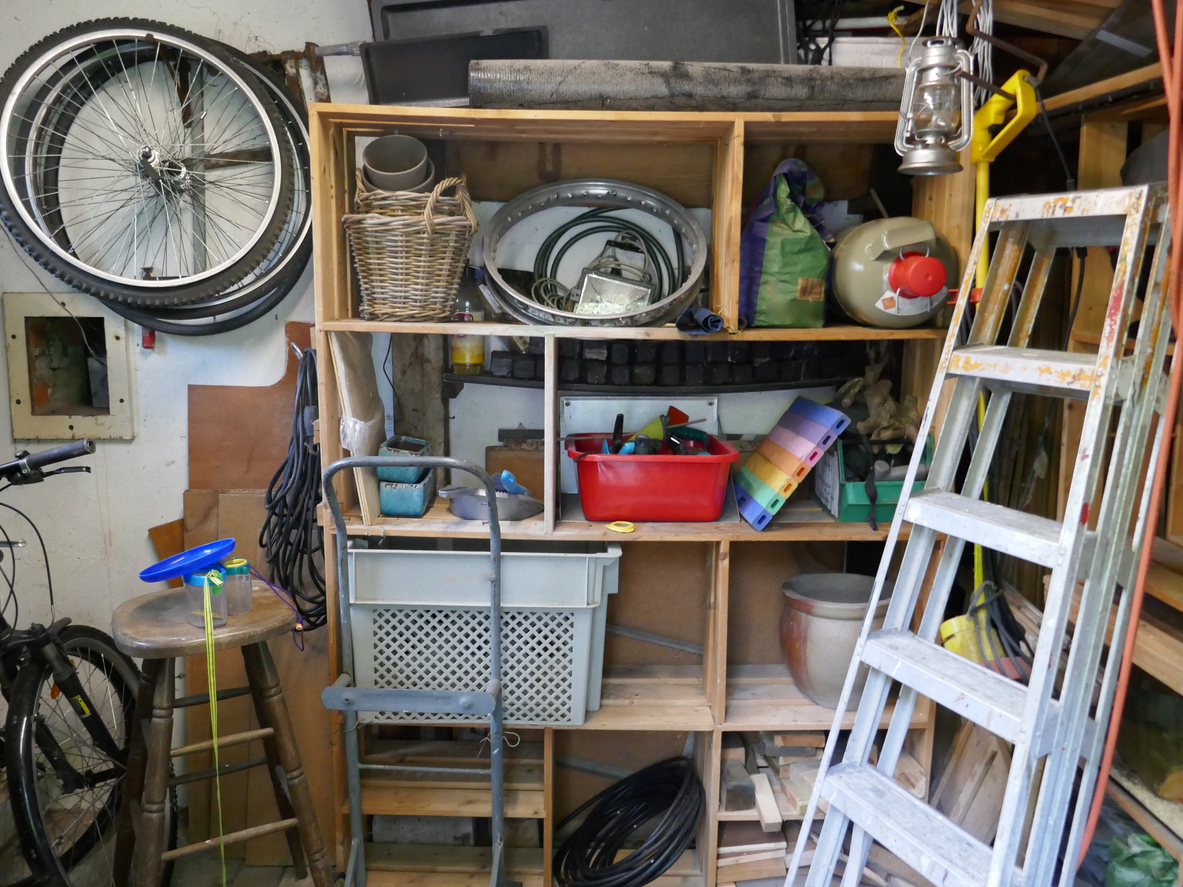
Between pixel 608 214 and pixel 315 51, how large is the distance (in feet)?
2.95

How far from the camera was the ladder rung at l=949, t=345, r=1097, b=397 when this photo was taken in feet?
4.20

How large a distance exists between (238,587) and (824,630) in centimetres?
140

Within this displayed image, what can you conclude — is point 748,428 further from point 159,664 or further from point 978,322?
point 159,664

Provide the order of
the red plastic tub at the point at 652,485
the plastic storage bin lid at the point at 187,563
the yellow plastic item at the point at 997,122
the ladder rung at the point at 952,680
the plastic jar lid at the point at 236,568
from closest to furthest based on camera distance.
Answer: the ladder rung at the point at 952,680
the yellow plastic item at the point at 997,122
the plastic storage bin lid at the point at 187,563
the plastic jar lid at the point at 236,568
the red plastic tub at the point at 652,485

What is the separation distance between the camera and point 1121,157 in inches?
69.2

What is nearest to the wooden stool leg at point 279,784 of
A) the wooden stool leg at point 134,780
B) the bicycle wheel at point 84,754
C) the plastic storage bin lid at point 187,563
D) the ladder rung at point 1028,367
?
the wooden stool leg at point 134,780

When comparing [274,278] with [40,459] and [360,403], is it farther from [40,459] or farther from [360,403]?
[40,459]

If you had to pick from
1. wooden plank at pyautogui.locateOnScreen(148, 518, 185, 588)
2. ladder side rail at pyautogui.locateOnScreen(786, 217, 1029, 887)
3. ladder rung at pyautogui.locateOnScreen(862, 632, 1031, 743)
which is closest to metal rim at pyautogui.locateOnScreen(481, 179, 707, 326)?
ladder side rail at pyautogui.locateOnScreen(786, 217, 1029, 887)

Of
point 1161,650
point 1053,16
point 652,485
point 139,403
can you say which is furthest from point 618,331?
point 139,403

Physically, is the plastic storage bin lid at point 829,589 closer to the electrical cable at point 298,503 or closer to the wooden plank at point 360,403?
the wooden plank at point 360,403

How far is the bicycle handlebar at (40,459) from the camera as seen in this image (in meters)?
1.82

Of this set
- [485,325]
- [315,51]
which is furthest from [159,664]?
[315,51]

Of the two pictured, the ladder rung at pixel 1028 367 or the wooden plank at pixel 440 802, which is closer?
the ladder rung at pixel 1028 367

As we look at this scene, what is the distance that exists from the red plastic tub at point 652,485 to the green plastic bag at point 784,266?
0.37m
